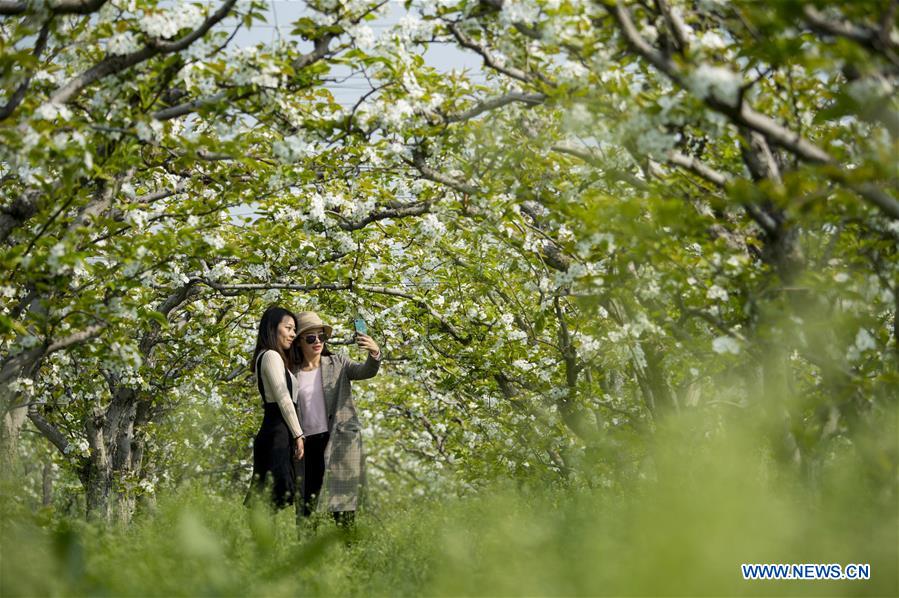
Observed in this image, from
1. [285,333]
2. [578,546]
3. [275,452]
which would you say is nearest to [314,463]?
[275,452]

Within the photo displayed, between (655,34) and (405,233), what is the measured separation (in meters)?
5.69

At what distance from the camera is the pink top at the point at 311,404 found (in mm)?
6961

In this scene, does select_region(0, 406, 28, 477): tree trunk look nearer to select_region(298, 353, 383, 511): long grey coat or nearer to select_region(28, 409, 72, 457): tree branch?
select_region(298, 353, 383, 511): long grey coat

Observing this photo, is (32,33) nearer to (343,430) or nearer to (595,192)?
(595,192)

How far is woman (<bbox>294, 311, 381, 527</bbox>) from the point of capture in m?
6.93

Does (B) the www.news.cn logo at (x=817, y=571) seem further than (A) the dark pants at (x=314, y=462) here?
No

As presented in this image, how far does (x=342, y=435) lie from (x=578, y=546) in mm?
3426

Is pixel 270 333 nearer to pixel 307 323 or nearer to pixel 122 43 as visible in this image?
pixel 307 323

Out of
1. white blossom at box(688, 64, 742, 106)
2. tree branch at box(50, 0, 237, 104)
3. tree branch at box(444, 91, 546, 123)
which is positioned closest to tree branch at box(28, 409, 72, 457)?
tree branch at box(50, 0, 237, 104)

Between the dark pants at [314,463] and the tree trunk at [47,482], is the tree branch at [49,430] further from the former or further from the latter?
the tree trunk at [47,482]

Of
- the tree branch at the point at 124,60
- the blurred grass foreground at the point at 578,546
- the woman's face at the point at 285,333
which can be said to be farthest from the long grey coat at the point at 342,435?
the tree branch at the point at 124,60

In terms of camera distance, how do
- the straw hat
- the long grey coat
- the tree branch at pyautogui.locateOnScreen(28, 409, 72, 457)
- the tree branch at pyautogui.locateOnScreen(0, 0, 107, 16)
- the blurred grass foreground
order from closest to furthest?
the blurred grass foreground < the tree branch at pyautogui.locateOnScreen(0, 0, 107, 16) < the long grey coat < the straw hat < the tree branch at pyautogui.locateOnScreen(28, 409, 72, 457)

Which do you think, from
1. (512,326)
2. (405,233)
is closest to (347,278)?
(405,233)

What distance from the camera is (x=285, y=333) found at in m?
6.98
